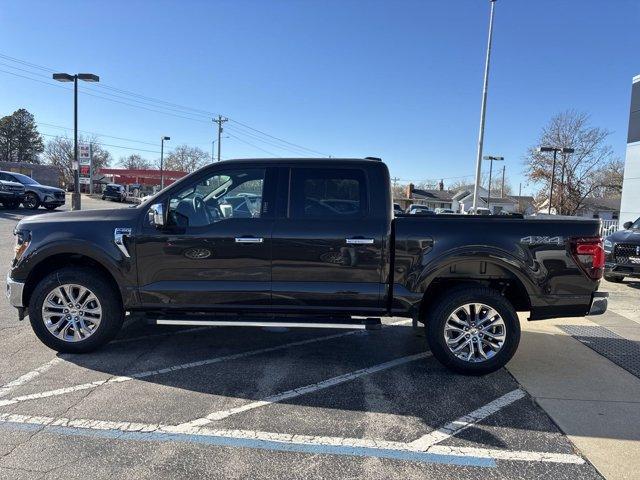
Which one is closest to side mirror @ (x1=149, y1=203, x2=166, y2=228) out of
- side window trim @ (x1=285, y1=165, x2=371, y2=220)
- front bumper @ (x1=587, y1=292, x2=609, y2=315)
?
side window trim @ (x1=285, y1=165, x2=371, y2=220)

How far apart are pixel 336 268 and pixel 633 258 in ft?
25.8

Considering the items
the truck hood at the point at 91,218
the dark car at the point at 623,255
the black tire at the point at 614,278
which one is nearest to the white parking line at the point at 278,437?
the truck hood at the point at 91,218

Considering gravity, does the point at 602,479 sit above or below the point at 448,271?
below

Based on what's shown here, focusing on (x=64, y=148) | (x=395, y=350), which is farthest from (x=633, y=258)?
(x=64, y=148)

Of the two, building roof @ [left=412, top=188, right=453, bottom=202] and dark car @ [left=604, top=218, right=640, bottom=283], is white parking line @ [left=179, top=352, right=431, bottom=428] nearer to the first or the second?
dark car @ [left=604, top=218, right=640, bottom=283]

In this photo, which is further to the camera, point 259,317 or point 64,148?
point 64,148

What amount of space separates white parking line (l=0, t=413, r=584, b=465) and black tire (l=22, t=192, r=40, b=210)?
76.8ft

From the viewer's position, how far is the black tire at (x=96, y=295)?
15.7ft

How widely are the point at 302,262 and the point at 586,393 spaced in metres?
2.88

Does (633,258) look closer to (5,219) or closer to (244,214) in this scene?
(244,214)

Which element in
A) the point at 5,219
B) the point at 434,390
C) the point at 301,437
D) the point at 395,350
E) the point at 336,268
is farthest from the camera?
the point at 5,219

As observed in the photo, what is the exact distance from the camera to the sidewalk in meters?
3.38

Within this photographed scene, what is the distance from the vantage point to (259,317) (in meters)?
4.82

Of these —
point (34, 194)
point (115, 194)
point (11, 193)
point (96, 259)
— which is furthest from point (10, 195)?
point (115, 194)
